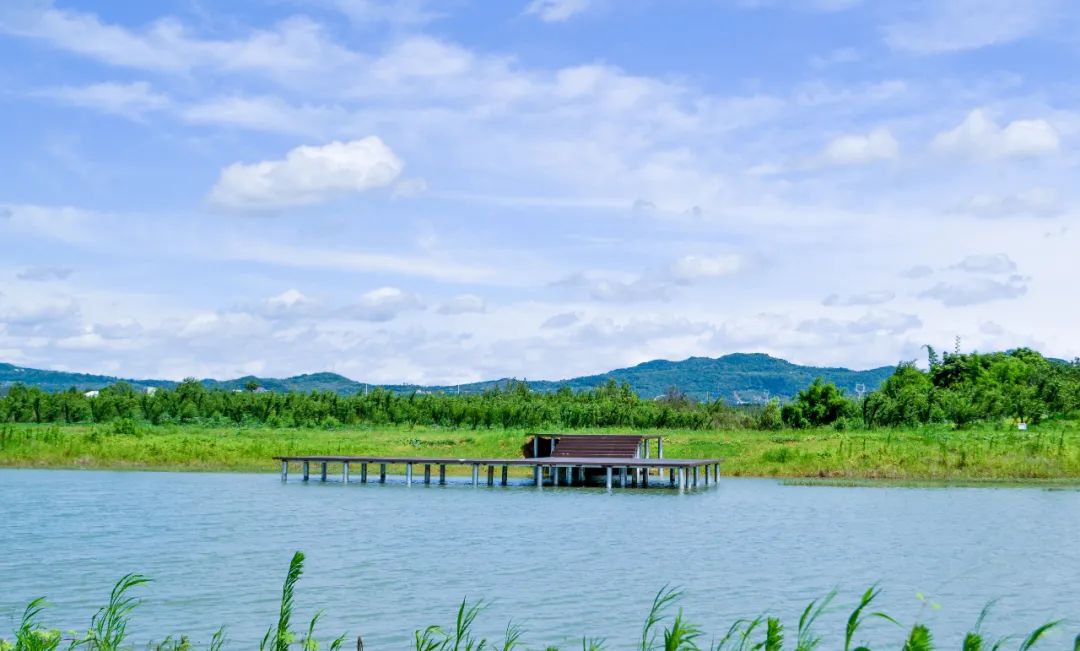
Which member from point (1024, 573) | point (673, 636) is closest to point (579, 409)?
point (1024, 573)

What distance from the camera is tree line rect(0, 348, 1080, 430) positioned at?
188 feet

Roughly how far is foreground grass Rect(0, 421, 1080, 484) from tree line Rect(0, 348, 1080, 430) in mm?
4815

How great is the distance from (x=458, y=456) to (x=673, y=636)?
149ft

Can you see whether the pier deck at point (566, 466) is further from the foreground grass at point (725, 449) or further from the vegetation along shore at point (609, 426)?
the vegetation along shore at point (609, 426)

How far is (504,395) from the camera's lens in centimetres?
7888

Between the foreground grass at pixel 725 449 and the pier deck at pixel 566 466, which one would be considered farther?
the foreground grass at pixel 725 449

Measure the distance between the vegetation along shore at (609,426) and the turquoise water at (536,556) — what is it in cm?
734

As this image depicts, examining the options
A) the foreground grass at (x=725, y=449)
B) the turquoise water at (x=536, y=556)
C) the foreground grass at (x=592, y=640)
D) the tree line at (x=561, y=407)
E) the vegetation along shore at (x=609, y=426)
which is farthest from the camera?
the tree line at (x=561, y=407)

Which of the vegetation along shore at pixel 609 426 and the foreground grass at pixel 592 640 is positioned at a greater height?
the vegetation along shore at pixel 609 426

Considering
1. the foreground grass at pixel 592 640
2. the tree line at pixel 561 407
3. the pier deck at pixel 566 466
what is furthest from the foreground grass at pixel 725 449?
the foreground grass at pixel 592 640

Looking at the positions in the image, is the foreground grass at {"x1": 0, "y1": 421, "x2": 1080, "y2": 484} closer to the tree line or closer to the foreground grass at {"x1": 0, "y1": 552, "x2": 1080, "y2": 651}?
the tree line

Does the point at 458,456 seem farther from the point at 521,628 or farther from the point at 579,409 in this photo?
the point at 521,628

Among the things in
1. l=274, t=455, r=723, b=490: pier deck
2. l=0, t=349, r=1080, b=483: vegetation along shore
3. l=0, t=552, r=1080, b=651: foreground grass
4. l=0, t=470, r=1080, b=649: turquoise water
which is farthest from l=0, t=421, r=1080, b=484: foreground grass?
l=0, t=552, r=1080, b=651: foreground grass

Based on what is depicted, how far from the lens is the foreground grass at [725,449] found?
142 feet
